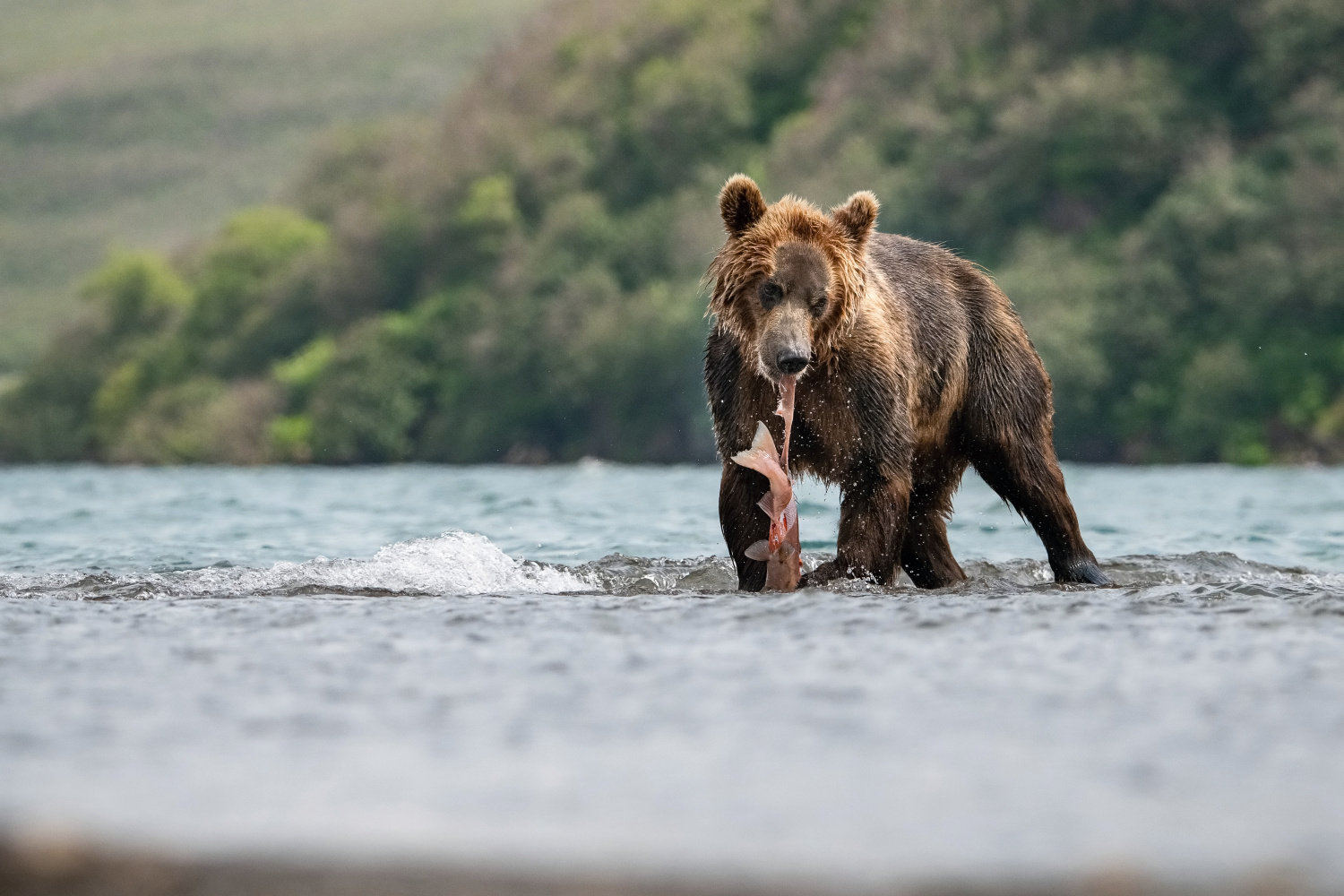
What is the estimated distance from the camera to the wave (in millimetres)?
8141

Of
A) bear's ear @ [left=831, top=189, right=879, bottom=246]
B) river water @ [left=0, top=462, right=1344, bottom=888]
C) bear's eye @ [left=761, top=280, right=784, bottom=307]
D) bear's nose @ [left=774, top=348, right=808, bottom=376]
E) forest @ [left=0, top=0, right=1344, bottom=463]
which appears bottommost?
river water @ [left=0, top=462, right=1344, bottom=888]

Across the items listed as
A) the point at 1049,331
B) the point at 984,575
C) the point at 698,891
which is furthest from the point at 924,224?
the point at 698,891

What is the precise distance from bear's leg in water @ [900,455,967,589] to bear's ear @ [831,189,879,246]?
4.58 ft

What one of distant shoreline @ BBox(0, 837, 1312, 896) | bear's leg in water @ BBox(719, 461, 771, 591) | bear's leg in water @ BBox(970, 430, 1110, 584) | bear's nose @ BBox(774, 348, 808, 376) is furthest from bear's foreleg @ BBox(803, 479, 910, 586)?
distant shoreline @ BBox(0, 837, 1312, 896)

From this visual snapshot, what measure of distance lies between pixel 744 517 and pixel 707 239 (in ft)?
147

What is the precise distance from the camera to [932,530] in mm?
8977

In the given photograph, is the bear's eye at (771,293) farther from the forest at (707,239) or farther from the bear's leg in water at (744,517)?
the forest at (707,239)

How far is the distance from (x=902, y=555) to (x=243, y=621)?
11.8 ft

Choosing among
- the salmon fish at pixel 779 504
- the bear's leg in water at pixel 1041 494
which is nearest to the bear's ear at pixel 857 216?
the salmon fish at pixel 779 504

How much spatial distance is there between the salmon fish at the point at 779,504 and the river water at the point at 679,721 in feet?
0.87

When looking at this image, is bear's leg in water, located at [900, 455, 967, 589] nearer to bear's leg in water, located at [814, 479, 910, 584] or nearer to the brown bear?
the brown bear

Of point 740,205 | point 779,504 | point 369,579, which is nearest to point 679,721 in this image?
point 779,504

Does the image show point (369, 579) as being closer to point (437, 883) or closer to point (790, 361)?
point (790, 361)

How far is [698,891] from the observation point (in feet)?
9.98
